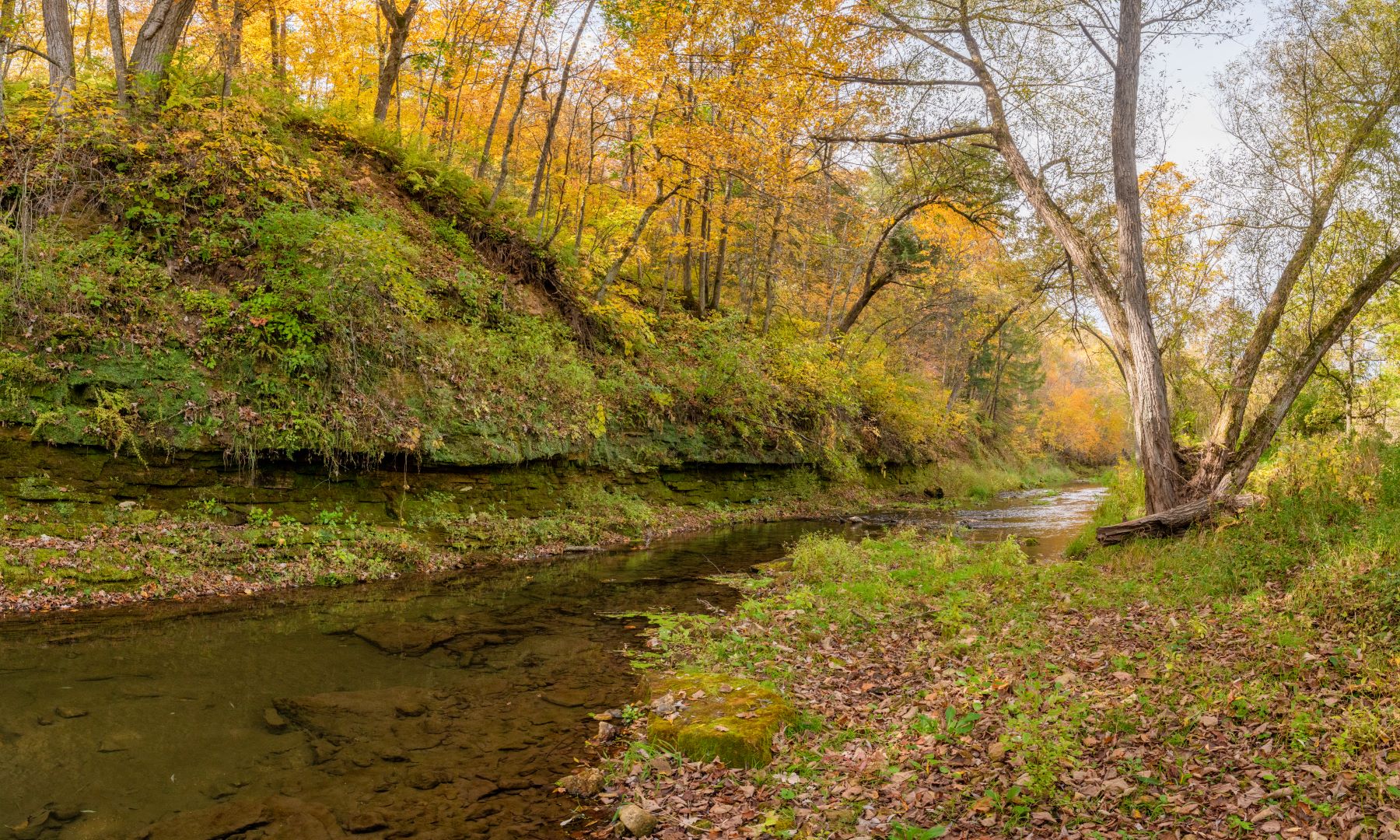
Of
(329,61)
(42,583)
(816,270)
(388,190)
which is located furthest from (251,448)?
(816,270)

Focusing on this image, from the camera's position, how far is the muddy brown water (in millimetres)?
4555

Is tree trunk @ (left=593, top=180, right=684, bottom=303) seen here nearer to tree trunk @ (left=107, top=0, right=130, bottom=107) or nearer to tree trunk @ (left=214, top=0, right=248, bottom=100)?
tree trunk @ (left=214, top=0, right=248, bottom=100)

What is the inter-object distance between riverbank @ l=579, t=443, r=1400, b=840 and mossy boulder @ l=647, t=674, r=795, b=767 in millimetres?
95

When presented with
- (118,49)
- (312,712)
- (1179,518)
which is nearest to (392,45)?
(118,49)

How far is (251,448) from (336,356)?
2.01 metres

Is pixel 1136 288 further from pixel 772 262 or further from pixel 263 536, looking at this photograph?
pixel 772 262

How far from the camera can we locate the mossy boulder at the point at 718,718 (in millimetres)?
5324

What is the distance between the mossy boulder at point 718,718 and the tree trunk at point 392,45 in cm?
1618

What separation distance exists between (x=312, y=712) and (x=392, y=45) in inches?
642

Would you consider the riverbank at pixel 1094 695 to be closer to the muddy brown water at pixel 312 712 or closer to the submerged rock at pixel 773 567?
the muddy brown water at pixel 312 712

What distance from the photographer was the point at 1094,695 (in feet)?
17.4

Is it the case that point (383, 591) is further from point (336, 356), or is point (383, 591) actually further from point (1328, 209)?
point (1328, 209)

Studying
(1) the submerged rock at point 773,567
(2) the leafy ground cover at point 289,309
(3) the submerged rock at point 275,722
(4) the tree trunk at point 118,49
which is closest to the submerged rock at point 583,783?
(3) the submerged rock at point 275,722

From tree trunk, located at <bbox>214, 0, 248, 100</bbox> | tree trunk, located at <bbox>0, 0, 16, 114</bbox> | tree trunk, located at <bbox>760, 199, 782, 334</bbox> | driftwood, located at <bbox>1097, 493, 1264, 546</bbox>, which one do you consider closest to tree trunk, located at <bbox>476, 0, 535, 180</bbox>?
tree trunk, located at <bbox>214, 0, 248, 100</bbox>
